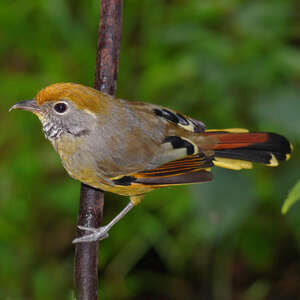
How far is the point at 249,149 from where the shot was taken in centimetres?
382

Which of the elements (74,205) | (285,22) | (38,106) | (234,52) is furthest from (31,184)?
(285,22)

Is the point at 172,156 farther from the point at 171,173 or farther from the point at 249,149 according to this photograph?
the point at 249,149

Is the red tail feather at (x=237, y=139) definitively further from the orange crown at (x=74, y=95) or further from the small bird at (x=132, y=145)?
the orange crown at (x=74, y=95)

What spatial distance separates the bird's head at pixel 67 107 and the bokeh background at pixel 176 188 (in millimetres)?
963

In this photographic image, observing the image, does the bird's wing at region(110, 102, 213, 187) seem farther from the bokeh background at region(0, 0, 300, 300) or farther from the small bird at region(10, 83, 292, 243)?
the bokeh background at region(0, 0, 300, 300)

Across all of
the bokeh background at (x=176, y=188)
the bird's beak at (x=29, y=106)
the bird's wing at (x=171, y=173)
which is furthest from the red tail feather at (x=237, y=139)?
the bird's beak at (x=29, y=106)

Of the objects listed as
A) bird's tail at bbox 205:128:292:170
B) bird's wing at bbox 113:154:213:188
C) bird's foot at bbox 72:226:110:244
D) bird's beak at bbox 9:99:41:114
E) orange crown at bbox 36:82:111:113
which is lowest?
bird's foot at bbox 72:226:110:244

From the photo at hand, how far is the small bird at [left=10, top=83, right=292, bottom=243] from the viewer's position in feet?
11.6

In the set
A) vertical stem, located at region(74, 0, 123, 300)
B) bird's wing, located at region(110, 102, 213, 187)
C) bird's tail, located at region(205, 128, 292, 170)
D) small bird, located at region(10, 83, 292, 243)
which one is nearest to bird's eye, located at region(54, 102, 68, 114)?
small bird, located at region(10, 83, 292, 243)

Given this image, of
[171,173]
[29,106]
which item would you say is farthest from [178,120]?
[29,106]

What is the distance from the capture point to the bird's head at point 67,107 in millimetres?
3398

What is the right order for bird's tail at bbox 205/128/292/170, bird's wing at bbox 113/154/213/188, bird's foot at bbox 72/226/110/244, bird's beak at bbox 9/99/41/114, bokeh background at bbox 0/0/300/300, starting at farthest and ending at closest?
bokeh background at bbox 0/0/300/300
bird's tail at bbox 205/128/292/170
bird's wing at bbox 113/154/213/188
bird's beak at bbox 9/99/41/114
bird's foot at bbox 72/226/110/244

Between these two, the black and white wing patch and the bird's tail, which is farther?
the black and white wing patch

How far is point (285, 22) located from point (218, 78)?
103 cm
